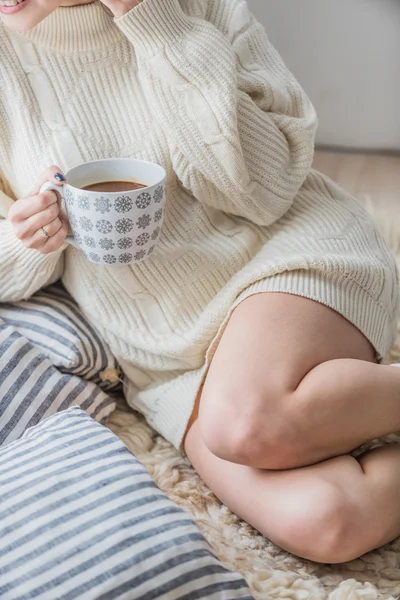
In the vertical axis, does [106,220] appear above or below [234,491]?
above

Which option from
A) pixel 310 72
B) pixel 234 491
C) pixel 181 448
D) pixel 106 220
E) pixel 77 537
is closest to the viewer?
pixel 77 537

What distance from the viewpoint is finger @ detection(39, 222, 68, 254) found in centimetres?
88

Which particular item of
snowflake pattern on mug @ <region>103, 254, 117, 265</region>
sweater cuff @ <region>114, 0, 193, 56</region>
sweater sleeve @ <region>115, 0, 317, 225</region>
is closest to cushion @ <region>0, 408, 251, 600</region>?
snowflake pattern on mug @ <region>103, 254, 117, 265</region>

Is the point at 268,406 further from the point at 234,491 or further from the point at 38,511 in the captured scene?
the point at 38,511

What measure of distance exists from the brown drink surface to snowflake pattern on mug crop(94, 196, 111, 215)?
5 centimetres

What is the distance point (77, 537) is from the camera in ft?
2.26

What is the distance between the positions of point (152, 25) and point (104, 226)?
10.7 inches

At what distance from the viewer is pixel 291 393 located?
0.85 meters

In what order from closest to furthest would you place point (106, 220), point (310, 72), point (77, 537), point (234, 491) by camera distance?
point (77, 537) → point (106, 220) → point (234, 491) → point (310, 72)

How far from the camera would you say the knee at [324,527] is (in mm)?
793

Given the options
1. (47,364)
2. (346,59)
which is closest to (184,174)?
(47,364)

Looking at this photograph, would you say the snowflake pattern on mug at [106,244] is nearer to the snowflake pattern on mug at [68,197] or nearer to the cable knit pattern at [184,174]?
the snowflake pattern on mug at [68,197]

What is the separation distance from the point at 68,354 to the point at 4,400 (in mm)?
109

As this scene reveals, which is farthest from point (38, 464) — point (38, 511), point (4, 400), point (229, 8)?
point (229, 8)
